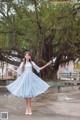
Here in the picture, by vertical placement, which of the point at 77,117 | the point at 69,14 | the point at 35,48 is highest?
the point at 69,14

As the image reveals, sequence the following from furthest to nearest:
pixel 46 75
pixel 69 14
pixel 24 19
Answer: pixel 46 75, pixel 24 19, pixel 69 14

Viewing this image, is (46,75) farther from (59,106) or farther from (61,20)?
(59,106)

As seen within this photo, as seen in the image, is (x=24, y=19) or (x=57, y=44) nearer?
(x=24, y=19)

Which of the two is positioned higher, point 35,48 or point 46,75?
point 35,48

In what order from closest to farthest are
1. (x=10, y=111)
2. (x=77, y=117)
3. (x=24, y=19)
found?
(x=77, y=117), (x=10, y=111), (x=24, y=19)

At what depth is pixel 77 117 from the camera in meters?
9.66

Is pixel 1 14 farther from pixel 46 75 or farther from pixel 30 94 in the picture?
pixel 30 94

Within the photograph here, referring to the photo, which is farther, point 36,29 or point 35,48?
point 35,48

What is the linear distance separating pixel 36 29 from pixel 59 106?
1181cm

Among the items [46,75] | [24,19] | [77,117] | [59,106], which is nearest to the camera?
[77,117]

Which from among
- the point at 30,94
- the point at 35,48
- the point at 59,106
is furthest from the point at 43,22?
the point at 30,94

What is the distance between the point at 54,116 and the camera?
32.1ft

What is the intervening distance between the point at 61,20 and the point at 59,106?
36.8 feet

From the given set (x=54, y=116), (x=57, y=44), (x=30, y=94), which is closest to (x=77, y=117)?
(x=54, y=116)
